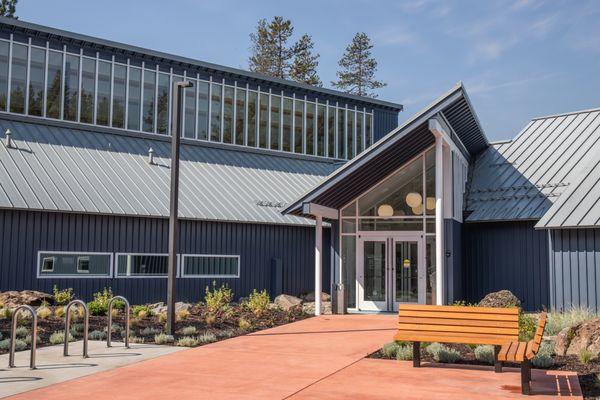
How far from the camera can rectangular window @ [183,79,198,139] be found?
1110 inches

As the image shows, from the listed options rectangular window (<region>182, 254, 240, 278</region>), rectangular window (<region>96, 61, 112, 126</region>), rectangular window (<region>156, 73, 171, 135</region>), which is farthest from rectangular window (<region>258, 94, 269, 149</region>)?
rectangular window (<region>182, 254, 240, 278</region>)

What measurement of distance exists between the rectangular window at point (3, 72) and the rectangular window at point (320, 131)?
14350mm

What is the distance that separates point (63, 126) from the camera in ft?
80.7

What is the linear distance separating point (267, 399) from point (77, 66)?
20289 mm

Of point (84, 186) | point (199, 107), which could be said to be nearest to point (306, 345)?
point (84, 186)

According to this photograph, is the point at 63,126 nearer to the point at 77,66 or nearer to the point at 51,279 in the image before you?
the point at 77,66

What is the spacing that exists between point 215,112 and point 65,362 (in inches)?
770

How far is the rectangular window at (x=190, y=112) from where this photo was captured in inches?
1110

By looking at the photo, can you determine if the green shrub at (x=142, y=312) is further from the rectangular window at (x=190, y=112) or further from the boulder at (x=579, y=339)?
the rectangular window at (x=190, y=112)

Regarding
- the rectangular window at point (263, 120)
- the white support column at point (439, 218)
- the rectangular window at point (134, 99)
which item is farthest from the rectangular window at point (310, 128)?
the white support column at point (439, 218)

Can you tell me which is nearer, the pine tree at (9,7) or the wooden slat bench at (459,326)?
the wooden slat bench at (459,326)

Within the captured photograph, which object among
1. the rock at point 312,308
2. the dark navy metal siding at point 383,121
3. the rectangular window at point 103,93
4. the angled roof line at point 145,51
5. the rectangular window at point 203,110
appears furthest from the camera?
the dark navy metal siding at point 383,121

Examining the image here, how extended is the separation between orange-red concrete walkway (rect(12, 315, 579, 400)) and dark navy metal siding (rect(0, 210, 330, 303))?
29.1 ft

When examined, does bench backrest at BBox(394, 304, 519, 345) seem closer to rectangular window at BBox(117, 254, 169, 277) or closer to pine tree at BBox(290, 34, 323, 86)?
rectangular window at BBox(117, 254, 169, 277)
